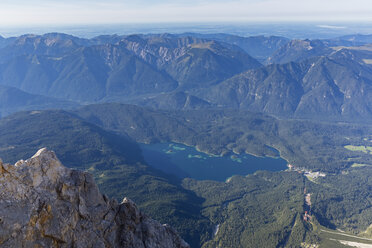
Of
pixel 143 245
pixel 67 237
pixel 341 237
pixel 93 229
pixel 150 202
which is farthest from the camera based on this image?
pixel 150 202

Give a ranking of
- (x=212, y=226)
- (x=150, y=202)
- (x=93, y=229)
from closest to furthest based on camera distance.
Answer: (x=93, y=229)
(x=212, y=226)
(x=150, y=202)

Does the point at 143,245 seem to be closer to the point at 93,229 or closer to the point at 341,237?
the point at 93,229

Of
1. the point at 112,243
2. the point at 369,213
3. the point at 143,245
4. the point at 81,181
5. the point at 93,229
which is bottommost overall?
the point at 369,213

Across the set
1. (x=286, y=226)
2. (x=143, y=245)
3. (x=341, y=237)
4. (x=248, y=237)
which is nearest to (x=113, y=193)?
(x=248, y=237)

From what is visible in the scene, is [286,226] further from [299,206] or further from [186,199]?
[186,199]

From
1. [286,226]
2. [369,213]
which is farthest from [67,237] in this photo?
[369,213]

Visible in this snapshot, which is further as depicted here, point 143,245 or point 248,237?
point 248,237

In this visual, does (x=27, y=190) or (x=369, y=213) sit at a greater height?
(x=27, y=190)
